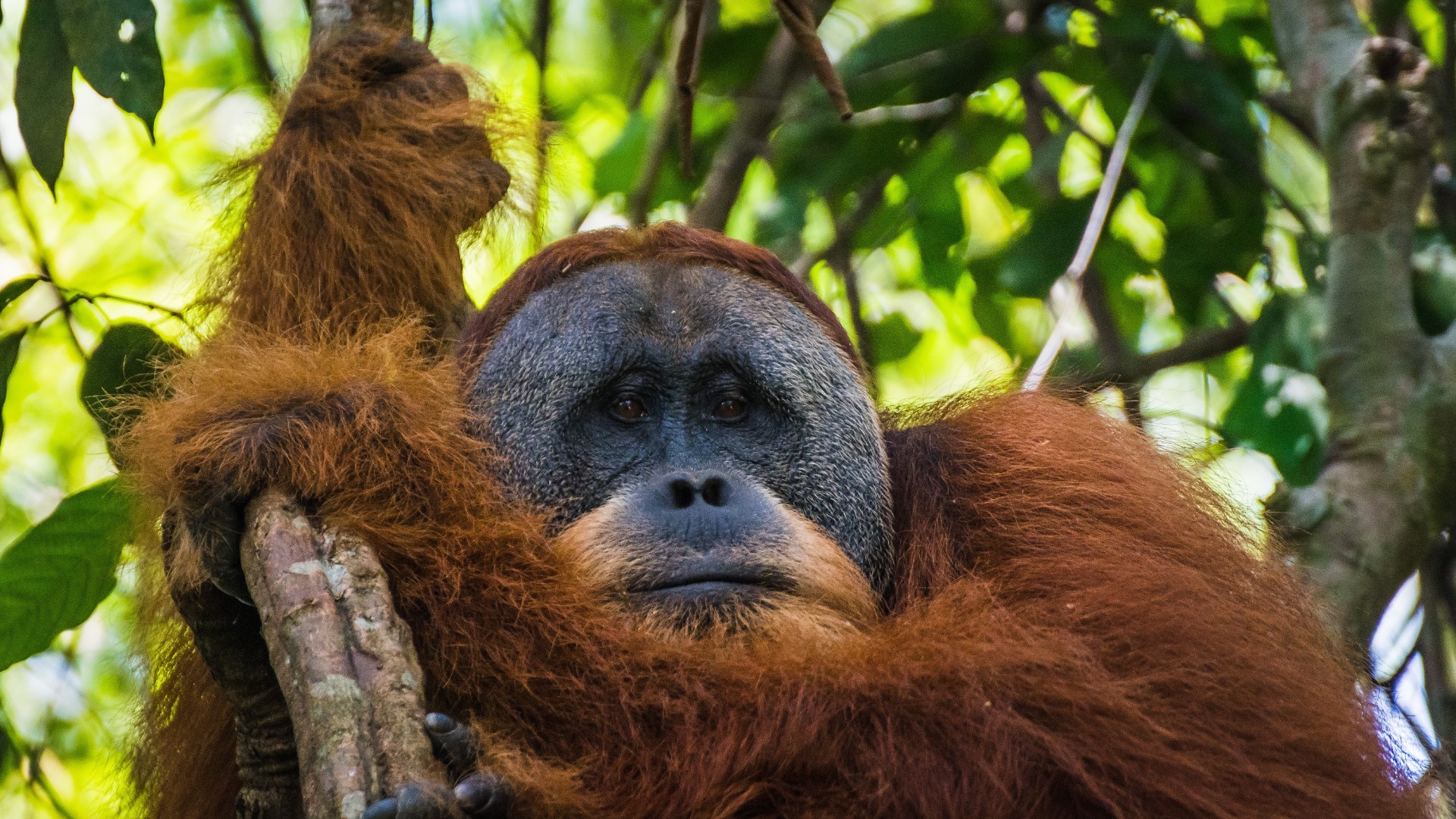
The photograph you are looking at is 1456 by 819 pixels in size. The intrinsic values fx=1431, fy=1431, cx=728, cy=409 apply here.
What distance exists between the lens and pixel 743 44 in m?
5.30

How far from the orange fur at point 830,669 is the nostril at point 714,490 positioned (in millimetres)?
315

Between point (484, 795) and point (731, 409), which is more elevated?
point (731, 409)

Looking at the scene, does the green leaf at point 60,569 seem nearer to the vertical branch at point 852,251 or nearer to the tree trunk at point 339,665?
the tree trunk at point 339,665

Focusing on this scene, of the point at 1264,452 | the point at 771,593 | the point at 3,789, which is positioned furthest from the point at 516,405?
the point at 3,789

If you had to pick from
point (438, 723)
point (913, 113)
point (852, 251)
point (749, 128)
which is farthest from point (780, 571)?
point (852, 251)

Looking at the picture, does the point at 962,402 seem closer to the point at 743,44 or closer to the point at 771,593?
the point at 771,593

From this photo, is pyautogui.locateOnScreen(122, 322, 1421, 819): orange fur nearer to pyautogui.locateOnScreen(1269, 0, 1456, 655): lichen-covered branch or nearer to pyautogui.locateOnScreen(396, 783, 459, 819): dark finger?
pyautogui.locateOnScreen(396, 783, 459, 819): dark finger

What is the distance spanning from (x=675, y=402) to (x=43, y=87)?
5.49ft

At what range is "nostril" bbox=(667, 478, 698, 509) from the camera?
292 cm

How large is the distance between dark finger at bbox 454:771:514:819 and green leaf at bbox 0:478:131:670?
151 cm

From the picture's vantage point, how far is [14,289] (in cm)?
350

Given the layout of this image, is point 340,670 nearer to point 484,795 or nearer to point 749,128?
point 484,795

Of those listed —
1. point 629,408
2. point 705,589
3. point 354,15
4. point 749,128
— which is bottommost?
point 705,589

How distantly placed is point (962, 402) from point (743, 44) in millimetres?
2106
